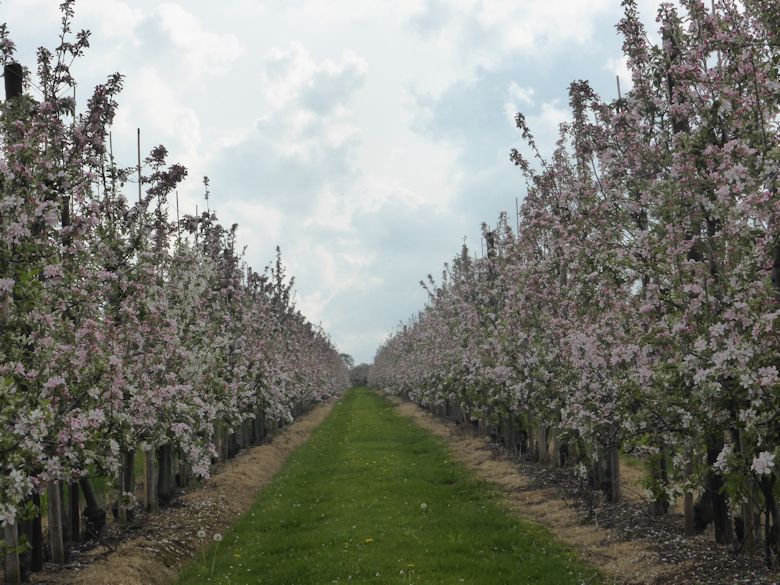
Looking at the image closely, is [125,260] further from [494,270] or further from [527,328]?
[494,270]

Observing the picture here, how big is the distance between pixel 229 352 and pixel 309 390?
98.6 feet

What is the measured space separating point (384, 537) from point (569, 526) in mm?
4479

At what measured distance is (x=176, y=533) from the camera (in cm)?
1778

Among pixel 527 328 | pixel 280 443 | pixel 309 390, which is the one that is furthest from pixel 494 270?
pixel 309 390

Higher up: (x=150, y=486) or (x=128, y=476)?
(x=128, y=476)

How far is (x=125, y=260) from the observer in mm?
15359

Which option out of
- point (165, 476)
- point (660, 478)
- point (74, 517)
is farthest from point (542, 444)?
point (74, 517)

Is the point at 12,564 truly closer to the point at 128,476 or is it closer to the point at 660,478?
the point at 128,476

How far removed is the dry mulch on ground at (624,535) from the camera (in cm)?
1183

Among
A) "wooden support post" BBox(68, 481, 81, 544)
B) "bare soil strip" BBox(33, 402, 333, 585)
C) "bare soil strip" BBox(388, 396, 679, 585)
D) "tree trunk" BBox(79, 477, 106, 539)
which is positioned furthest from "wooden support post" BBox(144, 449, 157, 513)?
"bare soil strip" BBox(388, 396, 679, 585)

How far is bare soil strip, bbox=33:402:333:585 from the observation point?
44.2 ft

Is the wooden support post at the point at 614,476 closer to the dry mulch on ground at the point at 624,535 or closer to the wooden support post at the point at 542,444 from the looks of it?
the dry mulch on ground at the point at 624,535

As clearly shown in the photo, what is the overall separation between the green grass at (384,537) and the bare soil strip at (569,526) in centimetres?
47

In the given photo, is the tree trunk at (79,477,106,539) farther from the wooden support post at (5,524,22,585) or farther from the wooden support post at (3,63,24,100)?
the wooden support post at (3,63,24,100)
